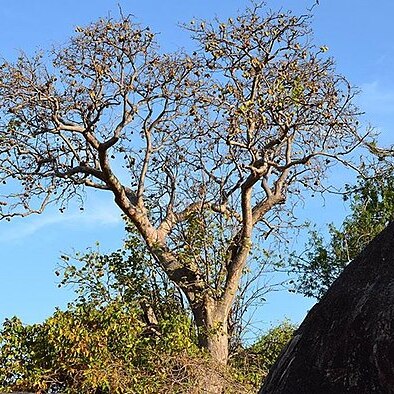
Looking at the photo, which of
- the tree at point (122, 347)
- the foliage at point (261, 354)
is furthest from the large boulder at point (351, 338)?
the foliage at point (261, 354)

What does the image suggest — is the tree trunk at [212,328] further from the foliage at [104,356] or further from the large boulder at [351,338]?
the large boulder at [351,338]

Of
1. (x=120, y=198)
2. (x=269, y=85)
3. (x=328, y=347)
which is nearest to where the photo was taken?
(x=328, y=347)

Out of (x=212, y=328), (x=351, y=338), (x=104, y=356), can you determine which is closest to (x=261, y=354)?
(x=212, y=328)

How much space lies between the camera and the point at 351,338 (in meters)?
2.04

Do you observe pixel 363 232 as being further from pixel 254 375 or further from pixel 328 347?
pixel 328 347

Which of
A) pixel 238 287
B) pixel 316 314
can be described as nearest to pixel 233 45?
pixel 238 287

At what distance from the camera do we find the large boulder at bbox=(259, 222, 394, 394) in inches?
76.9

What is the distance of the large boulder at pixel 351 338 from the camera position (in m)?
1.95

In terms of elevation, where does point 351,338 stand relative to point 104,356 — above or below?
below

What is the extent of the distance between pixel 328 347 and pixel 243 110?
956 centimetres

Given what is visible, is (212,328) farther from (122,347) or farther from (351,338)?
(351,338)

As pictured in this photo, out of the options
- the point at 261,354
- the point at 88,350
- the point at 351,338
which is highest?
the point at 88,350

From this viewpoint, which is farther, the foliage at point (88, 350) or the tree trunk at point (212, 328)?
the tree trunk at point (212, 328)

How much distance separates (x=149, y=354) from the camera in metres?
10.9
